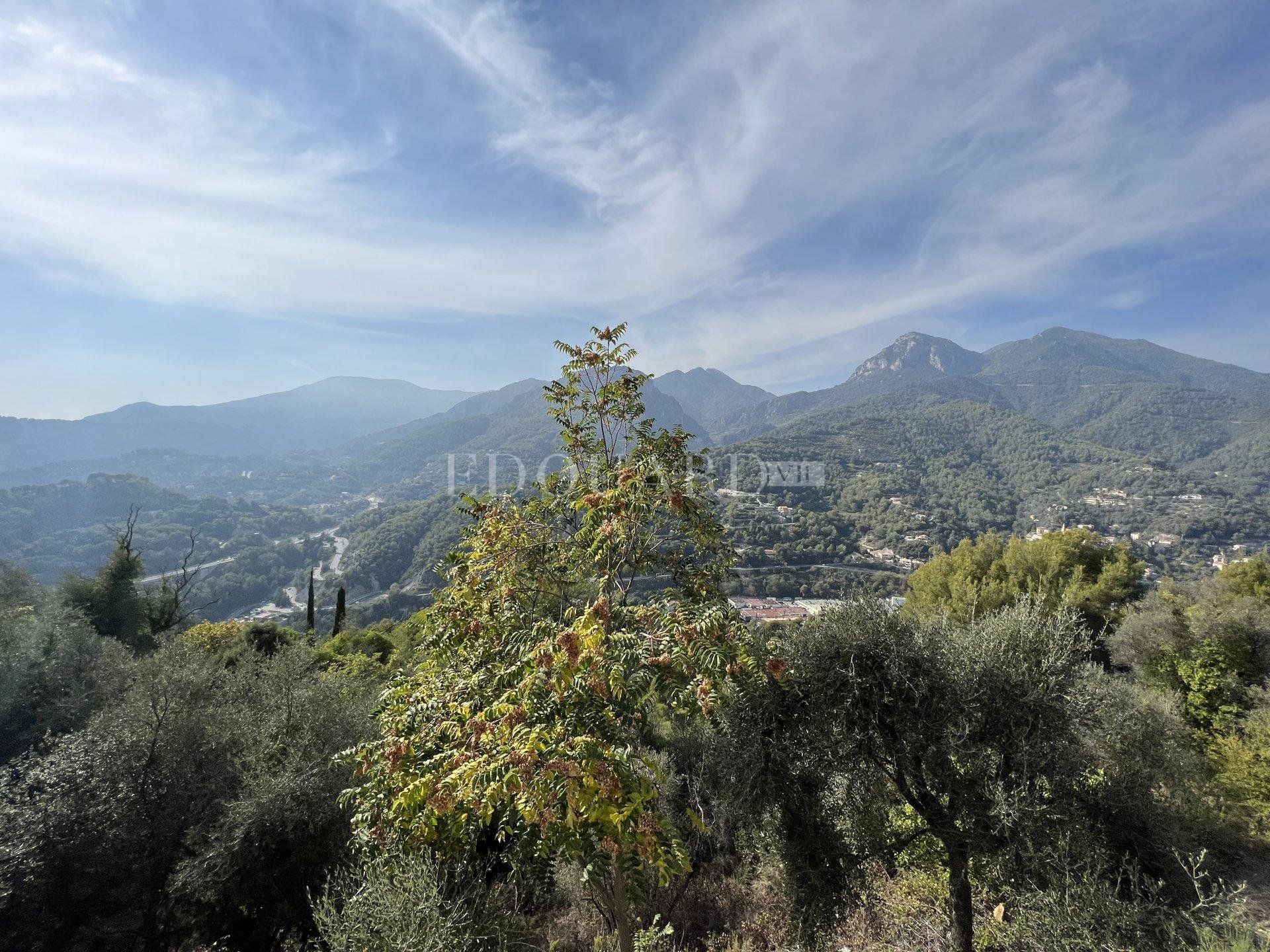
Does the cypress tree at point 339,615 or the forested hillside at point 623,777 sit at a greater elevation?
the forested hillside at point 623,777

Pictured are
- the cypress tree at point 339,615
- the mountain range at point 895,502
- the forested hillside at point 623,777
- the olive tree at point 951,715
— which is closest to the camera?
the forested hillside at point 623,777

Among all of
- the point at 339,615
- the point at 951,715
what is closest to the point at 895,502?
the point at 339,615

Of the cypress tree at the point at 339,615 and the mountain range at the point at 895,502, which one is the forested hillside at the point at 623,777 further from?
the mountain range at the point at 895,502

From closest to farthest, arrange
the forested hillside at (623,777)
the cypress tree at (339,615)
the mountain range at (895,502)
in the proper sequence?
1. the forested hillside at (623,777)
2. the cypress tree at (339,615)
3. the mountain range at (895,502)

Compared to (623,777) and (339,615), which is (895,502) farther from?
(623,777)

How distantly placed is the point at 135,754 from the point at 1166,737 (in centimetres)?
1855

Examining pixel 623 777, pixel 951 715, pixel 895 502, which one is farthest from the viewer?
pixel 895 502

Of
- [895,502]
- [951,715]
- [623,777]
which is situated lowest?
[895,502]

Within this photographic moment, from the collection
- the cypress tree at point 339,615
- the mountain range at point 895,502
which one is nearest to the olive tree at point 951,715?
the cypress tree at point 339,615

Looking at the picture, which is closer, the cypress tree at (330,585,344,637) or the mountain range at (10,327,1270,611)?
the cypress tree at (330,585,344,637)

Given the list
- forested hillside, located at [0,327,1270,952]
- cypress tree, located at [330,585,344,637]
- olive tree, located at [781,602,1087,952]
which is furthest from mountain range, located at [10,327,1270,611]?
olive tree, located at [781,602,1087,952]

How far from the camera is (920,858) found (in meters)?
8.09

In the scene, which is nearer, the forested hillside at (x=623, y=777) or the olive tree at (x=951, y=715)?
the forested hillside at (x=623, y=777)

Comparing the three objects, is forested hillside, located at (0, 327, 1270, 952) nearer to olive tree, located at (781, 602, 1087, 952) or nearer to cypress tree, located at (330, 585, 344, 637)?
olive tree, located at (781, 602, 1087, 952)
